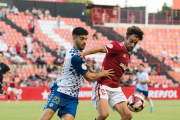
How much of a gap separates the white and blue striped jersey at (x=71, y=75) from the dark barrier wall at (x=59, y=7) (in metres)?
27.7

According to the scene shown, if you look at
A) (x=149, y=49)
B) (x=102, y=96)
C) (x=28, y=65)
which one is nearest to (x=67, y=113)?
(x=102, y=96)

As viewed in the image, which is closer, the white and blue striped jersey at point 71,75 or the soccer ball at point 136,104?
the white and blue striped jersey at point 71,75

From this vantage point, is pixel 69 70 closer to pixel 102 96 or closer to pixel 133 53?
pixel 102 96

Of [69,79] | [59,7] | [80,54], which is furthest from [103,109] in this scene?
[59,7]

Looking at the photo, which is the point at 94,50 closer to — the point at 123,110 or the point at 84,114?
the point at 123,110

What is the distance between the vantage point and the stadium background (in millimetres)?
24297

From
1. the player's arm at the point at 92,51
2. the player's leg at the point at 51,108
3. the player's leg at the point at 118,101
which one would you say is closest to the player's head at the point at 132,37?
the player's arm at the point at 92,51

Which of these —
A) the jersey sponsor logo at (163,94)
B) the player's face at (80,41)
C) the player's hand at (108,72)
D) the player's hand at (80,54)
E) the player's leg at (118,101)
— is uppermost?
the player's face at (80,41)

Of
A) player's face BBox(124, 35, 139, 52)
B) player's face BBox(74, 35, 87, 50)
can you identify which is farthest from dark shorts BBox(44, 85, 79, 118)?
player's face BBox(124, 35, 139, 52)

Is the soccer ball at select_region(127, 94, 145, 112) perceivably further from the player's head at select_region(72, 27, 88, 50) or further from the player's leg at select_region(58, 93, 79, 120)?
the player's head at select_region(72, 27, 88, 50)

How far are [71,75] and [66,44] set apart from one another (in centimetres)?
2327

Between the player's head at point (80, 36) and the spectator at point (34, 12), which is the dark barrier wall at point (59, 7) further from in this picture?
the player's head at point (80, 36)

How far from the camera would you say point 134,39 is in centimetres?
783

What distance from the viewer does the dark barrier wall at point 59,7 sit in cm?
3341
